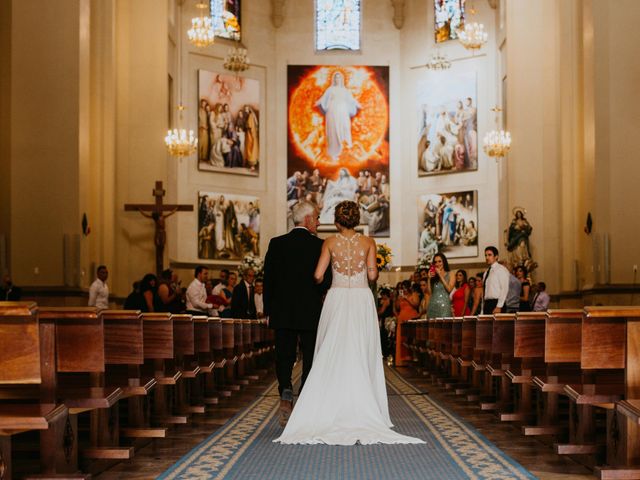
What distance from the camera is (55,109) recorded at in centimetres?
1703

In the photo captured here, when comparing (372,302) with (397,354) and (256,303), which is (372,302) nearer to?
(397,354)

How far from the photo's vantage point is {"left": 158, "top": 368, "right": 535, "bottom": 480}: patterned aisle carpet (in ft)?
18.7

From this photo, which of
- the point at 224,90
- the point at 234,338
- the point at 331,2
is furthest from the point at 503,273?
the point at 331,2

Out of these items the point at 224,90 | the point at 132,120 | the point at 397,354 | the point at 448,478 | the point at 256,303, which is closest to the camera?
the point at 448,478

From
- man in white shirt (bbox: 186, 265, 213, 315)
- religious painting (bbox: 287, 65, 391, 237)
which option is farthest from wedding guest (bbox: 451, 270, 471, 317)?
religious painting (bbox: 287, 65, 391, 237)

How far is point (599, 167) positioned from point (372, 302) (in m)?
9.99

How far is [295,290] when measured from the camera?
8523mm

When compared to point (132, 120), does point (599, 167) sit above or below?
below

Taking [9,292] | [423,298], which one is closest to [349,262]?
[9,292]

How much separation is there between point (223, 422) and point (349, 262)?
1.89 metres

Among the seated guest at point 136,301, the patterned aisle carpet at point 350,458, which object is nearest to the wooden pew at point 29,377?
the patterned aisle carpet at point 350,458

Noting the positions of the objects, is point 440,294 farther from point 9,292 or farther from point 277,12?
point 277,12

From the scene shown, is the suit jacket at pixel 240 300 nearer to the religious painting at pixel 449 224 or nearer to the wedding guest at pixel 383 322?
the wedding guest at pixel 383 322

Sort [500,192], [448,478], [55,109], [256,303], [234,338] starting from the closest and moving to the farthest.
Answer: [448,478] < [234,338] < [55,109] < [256,303] < [500,192]
